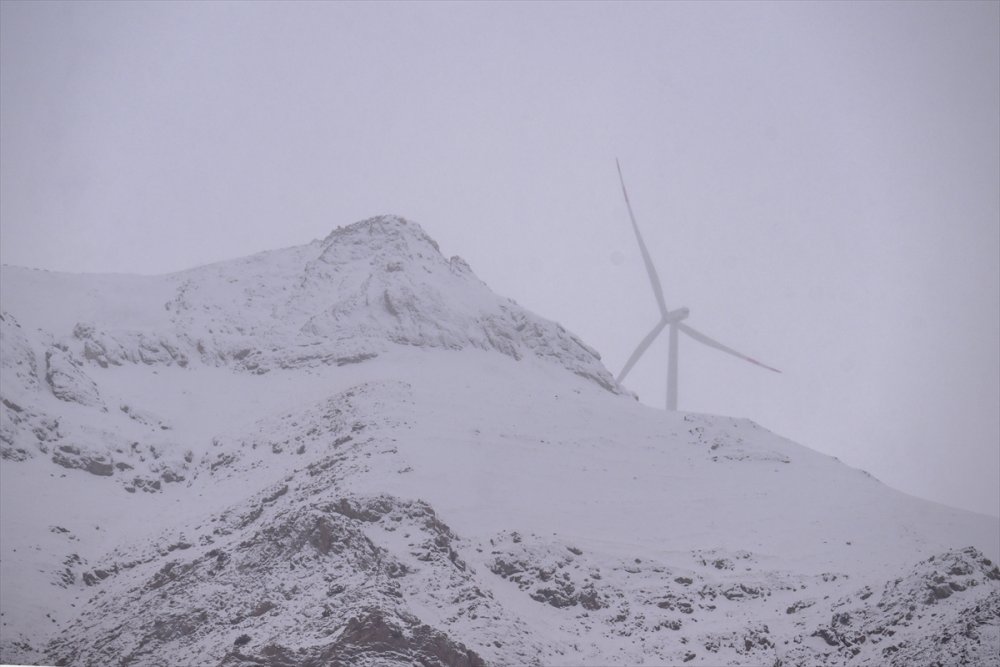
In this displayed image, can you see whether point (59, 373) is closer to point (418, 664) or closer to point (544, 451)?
point (544, 451)

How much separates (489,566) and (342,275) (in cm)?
3988

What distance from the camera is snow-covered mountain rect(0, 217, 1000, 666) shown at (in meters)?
25.6

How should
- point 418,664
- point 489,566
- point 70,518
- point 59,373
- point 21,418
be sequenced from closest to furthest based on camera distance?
point 418,664 < point 489,566 < point 70,518 < point 21,418 < point 59,373

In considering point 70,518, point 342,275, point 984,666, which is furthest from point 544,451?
point 342,275

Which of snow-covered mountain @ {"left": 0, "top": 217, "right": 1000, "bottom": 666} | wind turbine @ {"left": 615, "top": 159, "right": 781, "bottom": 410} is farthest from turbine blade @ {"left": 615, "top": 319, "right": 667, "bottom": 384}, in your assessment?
snow-covered mountain @ {"left": 0, "top": 217, "right": 1000, "bottom": 666}

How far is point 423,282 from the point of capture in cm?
6353

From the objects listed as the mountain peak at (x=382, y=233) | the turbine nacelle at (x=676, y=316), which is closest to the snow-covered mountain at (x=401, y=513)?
the mountain peak at (x=382, y=233)

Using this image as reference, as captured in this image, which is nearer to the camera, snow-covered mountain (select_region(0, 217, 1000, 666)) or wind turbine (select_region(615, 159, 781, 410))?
snow-covered mountain (select_region(0, 217, 1000, 666))

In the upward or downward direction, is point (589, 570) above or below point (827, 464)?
below

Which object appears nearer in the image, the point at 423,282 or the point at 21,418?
the point at 21,418

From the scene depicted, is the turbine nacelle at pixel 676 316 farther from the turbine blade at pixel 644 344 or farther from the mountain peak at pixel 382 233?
the mountain peak at pixel 382 233

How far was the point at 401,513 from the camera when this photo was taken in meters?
30.7

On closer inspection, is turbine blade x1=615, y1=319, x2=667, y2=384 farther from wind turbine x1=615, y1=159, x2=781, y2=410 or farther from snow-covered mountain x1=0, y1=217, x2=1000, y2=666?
snow-covered mountain x1=0, y1=217, x2=1000, y2=666

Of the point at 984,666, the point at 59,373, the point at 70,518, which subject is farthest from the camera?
the point at 59,373
